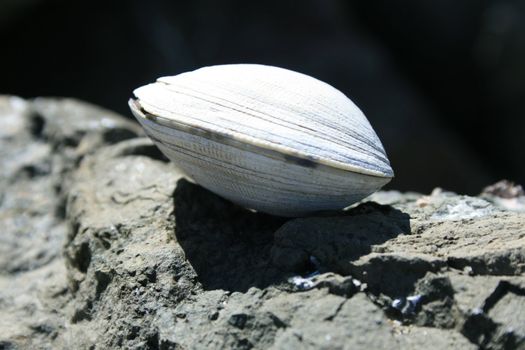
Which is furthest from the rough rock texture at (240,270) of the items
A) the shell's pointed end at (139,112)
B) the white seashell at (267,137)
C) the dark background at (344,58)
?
the dark background at (344,58)

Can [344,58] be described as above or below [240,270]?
above

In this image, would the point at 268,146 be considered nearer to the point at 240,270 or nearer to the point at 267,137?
the point at 267,137

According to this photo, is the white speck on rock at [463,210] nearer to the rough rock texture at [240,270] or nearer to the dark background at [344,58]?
the rough rock texture at [240,270]

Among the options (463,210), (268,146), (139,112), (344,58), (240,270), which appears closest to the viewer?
(268,146)

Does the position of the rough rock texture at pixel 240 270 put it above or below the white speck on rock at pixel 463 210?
below

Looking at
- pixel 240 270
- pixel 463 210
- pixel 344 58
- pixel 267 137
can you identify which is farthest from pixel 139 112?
pixel 344 58

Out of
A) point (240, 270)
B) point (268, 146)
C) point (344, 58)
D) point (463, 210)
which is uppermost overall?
point (268, 146)

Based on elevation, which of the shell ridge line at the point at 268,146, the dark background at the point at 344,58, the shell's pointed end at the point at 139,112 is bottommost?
the dark background at the point at 344,58
